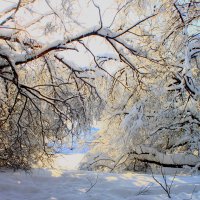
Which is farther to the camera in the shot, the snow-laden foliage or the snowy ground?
the snow-laden foliage

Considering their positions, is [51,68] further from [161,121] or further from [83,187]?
[161,121]

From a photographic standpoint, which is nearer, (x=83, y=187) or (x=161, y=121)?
(x=83, y=187)

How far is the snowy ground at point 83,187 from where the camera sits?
5.29 metres

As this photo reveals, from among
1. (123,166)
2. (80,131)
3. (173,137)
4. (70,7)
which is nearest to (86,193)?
(80,131)

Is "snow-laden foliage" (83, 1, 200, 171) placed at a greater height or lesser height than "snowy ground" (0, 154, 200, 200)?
greater

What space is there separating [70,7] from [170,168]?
8.38 m

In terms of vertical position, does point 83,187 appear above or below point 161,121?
below

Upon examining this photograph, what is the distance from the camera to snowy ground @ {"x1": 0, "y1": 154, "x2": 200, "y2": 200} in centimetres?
529

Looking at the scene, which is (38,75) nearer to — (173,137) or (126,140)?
(126,140)

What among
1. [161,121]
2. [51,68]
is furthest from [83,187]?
[161,121]

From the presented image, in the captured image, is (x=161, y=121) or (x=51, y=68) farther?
(x=161, y=121)

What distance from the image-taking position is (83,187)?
19.6 feet

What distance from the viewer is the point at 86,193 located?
5.50 meters

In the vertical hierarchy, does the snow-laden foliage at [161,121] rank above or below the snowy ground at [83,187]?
above
